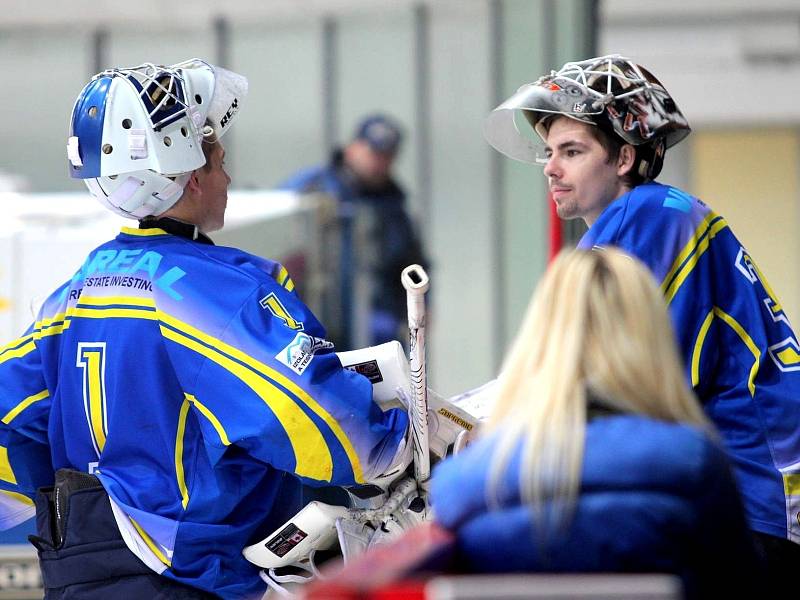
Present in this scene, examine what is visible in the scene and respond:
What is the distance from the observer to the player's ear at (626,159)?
255 centimetres

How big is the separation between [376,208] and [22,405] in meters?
5.80

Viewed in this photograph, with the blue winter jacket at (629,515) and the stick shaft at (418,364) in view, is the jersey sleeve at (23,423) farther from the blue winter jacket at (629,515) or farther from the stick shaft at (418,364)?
the blue winter jacket at (629,515)

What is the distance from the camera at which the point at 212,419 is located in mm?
2451

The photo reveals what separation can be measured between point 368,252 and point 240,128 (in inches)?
57.2

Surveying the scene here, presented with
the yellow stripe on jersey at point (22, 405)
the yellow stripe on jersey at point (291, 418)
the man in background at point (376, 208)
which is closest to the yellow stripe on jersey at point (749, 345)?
the yellow stripe on jersey at point (291, 418)

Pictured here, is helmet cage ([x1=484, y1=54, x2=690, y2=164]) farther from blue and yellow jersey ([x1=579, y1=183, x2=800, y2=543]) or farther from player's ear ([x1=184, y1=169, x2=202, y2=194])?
player's ear ([x1=184, y1=169, x2=202, y2=194])

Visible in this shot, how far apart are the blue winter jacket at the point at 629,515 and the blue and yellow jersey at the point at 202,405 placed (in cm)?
81

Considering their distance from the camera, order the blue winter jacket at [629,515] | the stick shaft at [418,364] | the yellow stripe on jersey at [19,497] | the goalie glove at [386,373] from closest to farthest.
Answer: the blue winter jacket at [629,515], the stick shaft at [418,364], the goalie glove at [386,373], the yellow stripe on jersey at [19,497]

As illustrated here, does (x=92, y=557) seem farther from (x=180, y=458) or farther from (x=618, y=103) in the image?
(x=618, y=103)

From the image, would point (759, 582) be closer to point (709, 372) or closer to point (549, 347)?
point (549, 347)

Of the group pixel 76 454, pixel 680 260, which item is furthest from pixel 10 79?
pixel 680 260

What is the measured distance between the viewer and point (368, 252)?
8.27m

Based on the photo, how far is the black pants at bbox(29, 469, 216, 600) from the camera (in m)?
2.56

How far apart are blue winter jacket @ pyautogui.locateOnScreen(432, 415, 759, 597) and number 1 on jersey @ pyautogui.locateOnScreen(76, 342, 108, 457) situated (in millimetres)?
1091
